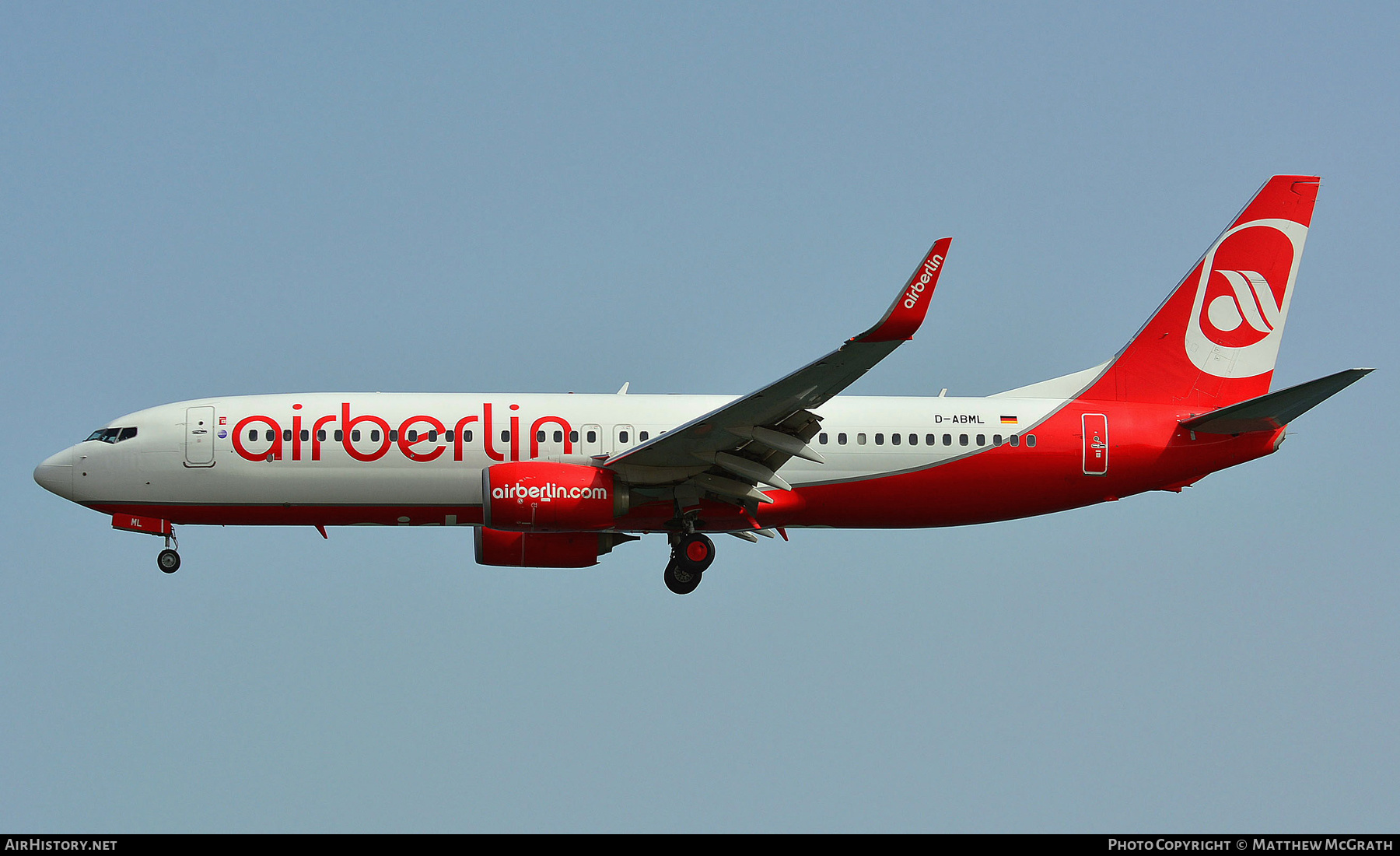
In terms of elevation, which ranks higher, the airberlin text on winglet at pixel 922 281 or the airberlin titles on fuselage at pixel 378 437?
the airberlin text on winglet at pixel 922 281

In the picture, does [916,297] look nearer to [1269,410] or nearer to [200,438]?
[1269,410]

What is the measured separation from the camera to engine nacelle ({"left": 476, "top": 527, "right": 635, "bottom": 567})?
27.9m

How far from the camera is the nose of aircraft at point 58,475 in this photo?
26797 millimetres

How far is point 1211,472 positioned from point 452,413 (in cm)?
1492

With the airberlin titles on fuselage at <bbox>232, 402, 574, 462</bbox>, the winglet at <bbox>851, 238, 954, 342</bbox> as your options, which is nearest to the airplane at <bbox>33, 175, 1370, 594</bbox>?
the airberlin titles on fuselage at <bbox>232, 402, 574, 462</bbox>

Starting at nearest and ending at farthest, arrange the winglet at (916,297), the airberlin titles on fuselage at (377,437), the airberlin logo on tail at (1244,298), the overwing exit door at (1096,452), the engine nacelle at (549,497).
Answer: the winglet at (916,297)
the engine nacelle at (549,497)
the airberlin titles on fuselage at (377,437)
the overwing exit door at (1096,452)
the airberlin logo on tail at (1244,298)

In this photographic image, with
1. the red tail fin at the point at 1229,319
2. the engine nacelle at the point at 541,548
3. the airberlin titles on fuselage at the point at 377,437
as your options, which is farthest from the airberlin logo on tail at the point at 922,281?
the engine nacelle at the point at 541,548

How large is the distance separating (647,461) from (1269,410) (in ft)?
38.3

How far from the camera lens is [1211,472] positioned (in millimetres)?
27953

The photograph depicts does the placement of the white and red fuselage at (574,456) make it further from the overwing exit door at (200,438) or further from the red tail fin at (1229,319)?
the red tail fin at (1229,319)

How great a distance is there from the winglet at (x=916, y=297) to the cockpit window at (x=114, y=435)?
14.8 meters

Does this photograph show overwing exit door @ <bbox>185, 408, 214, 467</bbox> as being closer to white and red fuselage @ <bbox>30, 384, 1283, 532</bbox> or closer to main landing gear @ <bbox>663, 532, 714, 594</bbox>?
white and red fuselage @ <bbox>30, 384, 1283, 532</bbox>

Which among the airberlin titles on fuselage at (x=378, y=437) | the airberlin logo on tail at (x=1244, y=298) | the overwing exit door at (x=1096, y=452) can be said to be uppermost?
the airberlin logo on tail at (x=1244, y=298)

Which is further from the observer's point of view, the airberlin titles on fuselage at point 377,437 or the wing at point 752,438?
the airberlin titles on fuselage at point 377,437
